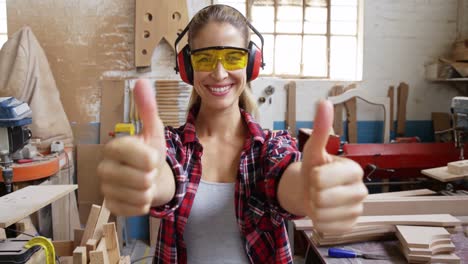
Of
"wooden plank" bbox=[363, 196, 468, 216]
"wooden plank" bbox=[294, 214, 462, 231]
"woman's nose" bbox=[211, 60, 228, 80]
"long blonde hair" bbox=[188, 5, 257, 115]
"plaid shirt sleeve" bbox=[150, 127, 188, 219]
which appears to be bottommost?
"wooden plank" bbox=[294, 214, 462, 231]

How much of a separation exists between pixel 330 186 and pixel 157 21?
319cm

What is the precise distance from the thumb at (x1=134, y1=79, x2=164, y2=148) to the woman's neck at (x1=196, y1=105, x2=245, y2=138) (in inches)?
19.0

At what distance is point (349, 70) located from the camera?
13.1 ft

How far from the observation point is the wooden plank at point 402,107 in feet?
12.3

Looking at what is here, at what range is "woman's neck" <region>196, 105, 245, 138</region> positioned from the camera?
1.25m

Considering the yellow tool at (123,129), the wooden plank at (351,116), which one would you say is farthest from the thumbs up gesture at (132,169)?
the wooden plank at (351,116)

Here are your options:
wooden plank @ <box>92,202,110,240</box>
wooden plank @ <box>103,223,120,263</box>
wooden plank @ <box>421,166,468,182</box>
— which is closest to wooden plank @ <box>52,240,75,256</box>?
wooden plank @ <box>92,202,110,240</box>

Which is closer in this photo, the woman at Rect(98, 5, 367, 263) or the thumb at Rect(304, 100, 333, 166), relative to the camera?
the thumb at Rect(304, 100, 333, 166)

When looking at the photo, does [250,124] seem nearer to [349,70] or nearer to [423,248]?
[423,248]

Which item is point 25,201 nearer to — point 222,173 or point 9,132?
point 9,132

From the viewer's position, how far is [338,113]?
3.66 m

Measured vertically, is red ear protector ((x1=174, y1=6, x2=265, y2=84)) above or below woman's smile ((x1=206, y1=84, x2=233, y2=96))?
above

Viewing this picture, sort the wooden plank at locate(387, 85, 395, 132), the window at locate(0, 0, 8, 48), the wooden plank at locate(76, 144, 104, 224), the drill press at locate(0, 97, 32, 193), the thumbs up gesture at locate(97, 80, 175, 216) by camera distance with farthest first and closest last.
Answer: the window at locate(0, 0, 8, 48) → the wooden plank at locate(387, 85, 395, 132) → the wooden plank at locate(76, 144, 104, 224) → the drill press at locate(0, 97, 32, 193) → the thumbs up gesture at locate(97, 80, 175, 216)

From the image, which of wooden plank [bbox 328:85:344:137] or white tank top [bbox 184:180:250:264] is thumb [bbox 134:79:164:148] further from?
wooden plank [bbox 328:85:344:137]
